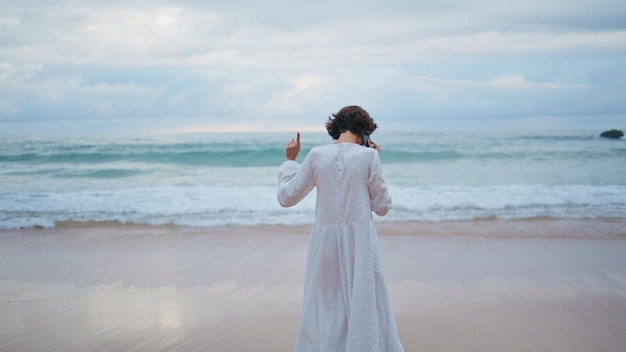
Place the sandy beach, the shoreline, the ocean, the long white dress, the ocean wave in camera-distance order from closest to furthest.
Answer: the long white dress → the sandy beach → the shoreline → the ocean wave → the ocean

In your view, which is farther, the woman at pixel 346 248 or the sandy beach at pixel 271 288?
the sandy beach at pixel 271 288

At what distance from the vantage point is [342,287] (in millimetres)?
3244

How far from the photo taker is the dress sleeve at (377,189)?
3.14 m

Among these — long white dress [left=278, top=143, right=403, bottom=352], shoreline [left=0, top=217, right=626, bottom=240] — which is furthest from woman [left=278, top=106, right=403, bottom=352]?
shoreline [left=0, top=217, right=626, bottom=240]

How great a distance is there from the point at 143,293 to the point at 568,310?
398 centimetres

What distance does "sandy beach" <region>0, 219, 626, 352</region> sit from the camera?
432 centimetres

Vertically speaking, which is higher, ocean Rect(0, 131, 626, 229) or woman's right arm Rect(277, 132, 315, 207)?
woman's right arm Rect(277, 132, 315, 207)

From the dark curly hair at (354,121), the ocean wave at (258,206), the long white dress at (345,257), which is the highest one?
the dark curly hair at (354,121)

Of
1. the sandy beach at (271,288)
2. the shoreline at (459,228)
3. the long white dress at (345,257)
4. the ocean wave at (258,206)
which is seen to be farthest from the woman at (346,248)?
the ocean wave at (258,206)

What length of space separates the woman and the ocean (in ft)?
20.4

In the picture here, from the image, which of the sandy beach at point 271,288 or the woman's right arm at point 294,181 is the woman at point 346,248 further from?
the sandy beach at point 271,288

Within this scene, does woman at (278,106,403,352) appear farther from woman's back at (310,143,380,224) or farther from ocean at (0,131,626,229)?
ocean at (0,131,626,229)

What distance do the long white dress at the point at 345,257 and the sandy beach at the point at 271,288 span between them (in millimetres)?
1056

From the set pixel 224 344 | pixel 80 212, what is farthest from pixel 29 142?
pixel 224 344
